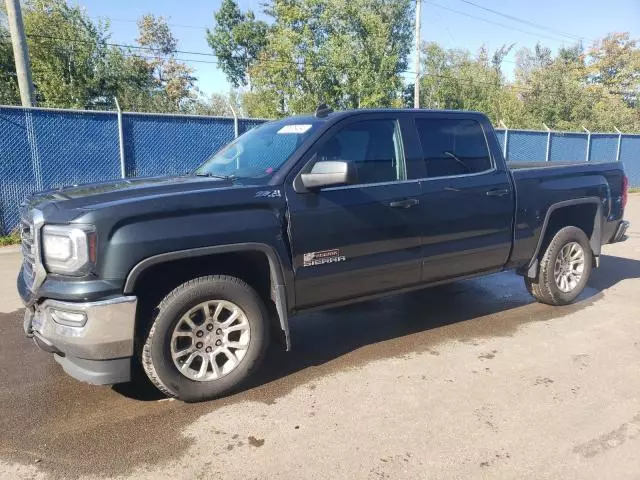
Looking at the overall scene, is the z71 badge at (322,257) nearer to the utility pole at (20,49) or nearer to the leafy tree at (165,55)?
the utility pole at (20,49)

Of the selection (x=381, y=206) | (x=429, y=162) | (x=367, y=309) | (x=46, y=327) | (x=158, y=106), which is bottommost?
(x=367, y=309)

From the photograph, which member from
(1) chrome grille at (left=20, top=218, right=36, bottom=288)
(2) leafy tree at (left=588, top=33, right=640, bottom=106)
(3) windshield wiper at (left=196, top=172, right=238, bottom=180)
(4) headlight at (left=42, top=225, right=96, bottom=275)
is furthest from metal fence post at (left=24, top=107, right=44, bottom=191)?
(2) leafy tree at (left=588, top=33, right=640, bottom=106)

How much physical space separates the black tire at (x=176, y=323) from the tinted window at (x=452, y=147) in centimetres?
195

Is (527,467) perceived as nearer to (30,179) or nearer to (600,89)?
(30,179)

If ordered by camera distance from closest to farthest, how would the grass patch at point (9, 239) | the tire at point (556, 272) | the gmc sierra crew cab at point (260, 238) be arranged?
the gmc sierra crew cab at point (260, 238) → the tire at point (556, 272) → the grass patch at point (9, 239)

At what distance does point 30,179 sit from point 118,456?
7842mm

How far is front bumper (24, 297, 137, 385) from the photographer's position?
9.57ft

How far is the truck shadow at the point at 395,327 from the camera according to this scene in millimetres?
3796

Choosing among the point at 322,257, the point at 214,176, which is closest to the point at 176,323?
the point at 322,257

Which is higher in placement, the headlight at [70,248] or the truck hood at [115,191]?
the truck hood at [115,191]

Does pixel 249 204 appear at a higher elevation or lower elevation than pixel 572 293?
higher

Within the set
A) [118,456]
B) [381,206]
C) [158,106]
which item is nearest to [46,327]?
[118,456]

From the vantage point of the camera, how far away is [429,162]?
435cm

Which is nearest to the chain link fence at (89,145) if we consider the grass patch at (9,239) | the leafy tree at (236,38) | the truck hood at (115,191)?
the grass patch at (9,239)
